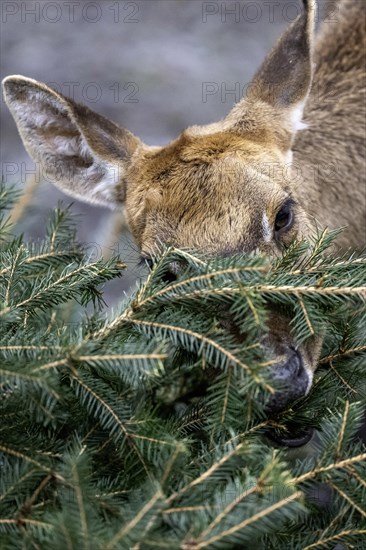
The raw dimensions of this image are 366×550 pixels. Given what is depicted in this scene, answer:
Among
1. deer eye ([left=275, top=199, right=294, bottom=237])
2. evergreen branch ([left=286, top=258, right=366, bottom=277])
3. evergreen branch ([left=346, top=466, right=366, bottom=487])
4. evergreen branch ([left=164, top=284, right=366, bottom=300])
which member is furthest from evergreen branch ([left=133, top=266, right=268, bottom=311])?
deer eye ([left=275, top=199, right=294, bottom=237])

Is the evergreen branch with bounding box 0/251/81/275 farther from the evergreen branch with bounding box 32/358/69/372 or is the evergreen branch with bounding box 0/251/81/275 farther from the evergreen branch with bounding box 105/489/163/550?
the evergreen branch with bounding box 105/489/163/550

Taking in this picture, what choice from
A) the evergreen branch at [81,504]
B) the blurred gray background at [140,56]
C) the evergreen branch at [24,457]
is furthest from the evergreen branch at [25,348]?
the blurred gray background at [140,56]

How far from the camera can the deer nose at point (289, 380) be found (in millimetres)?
2745

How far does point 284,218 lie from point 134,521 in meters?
2.01

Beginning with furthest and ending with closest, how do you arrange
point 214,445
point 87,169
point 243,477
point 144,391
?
point 87,169
point 144,391
point 214,445
point 243,477

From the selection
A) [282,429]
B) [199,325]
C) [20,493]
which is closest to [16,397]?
[20,493]

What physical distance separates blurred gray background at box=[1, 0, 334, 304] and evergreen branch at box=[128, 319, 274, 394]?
15.7ft

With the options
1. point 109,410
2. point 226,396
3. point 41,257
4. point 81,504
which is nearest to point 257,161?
point 41,257

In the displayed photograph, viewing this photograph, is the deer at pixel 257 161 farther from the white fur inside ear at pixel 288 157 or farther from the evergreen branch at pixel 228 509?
the evergreen branch at pixel 228 509

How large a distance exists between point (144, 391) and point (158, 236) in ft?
3.54

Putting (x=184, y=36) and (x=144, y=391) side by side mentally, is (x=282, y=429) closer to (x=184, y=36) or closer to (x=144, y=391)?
(x=144, y=391)

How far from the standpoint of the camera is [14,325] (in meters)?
2.94

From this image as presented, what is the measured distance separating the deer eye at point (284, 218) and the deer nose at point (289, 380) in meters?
0.86

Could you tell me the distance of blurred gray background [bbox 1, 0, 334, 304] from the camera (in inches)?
332
